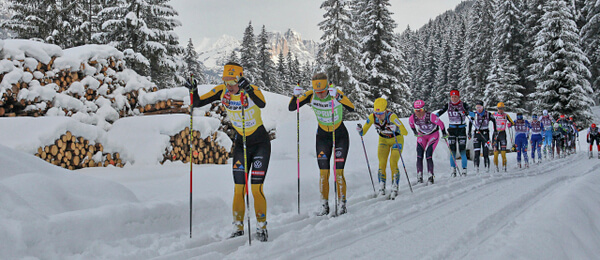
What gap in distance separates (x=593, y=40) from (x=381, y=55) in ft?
81.2

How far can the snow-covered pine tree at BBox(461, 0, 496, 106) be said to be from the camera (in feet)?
131

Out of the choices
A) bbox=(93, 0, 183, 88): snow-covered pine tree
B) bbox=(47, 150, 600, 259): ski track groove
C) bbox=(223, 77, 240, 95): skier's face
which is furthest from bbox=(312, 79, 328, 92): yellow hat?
bbox=(93, 0, 183, 88): snow-covered pine tree

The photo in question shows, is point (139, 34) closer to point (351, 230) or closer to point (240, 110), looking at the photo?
point (240, 110)

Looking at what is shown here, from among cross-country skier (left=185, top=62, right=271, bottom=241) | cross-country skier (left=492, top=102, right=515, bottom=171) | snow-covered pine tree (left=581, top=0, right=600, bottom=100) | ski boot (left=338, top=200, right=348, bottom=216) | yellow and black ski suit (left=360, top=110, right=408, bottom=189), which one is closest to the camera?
cross-country skier (left=185, top=62, right=271, bottom=241)

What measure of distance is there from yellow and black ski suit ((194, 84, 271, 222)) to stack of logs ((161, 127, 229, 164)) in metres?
5.33

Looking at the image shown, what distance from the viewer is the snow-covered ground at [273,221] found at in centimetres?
365

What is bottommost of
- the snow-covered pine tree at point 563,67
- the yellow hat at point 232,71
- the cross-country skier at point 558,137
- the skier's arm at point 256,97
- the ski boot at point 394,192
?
the ski boot at point 394,192

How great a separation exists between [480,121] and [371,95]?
1505cm

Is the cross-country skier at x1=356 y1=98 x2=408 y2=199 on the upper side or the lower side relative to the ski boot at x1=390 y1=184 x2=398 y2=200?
upper

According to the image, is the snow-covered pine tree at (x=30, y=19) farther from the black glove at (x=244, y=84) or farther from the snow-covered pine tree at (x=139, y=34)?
the black glove at (x=244, y=84)

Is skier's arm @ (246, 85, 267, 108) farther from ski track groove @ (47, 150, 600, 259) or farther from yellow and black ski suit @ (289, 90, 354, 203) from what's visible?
ski track groove @ (47, 150, 600, 259)

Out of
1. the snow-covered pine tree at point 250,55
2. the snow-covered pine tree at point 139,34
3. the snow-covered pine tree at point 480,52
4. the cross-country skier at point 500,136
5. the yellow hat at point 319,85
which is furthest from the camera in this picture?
the snow-covered pine tree at point 480,52

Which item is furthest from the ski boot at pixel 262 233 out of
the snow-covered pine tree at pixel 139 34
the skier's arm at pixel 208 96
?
the snow-covered pine tree at pixel 139 34

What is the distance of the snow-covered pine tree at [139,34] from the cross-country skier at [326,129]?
49.4 ft
